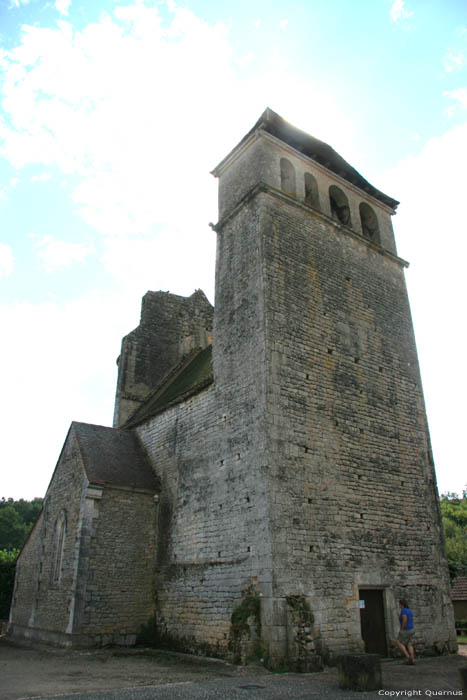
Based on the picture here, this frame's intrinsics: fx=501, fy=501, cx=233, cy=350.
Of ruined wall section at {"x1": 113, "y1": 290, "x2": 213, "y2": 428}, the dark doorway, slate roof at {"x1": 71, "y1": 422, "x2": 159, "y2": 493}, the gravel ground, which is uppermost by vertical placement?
ruined wall section at {"x1": 113, "y1": 290, "x2": 213, "y2": 428}

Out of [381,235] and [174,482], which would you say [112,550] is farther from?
[381,235]

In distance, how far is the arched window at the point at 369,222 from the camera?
16672 mm

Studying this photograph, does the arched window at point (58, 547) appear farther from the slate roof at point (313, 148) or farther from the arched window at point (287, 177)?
the slate roof at point (313, 148)

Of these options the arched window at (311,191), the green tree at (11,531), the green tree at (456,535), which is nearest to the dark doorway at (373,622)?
the arched window at (311,191)

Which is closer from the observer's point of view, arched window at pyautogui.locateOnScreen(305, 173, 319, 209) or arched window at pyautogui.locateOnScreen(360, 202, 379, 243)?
arched window at pyautogui.locateOnScreen(305, 173, 319, 209)

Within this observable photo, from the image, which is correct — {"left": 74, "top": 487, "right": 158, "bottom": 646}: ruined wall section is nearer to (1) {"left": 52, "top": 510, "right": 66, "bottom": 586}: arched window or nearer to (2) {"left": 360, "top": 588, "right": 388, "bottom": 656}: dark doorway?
(1) {"left": 52, "top": 510, "right": 66, "bottom": 586}: arched window

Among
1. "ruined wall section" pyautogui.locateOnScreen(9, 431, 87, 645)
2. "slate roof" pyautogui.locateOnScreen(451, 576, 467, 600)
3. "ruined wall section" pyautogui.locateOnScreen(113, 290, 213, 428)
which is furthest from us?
"slate roof" pyautogui.locateOnScreen(451, 576, 467, 600)

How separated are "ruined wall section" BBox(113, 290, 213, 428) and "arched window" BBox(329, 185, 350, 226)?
7742mm

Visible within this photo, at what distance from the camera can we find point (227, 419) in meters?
11.9

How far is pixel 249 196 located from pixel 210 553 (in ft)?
30.6

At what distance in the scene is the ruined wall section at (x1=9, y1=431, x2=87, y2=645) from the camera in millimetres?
12422

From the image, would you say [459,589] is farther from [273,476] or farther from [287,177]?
[287,177]

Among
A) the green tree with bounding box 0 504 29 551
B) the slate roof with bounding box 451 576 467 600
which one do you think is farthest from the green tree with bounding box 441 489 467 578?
the green tree with bounding box 0 504 29 551

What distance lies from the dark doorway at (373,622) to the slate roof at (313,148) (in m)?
12.3
